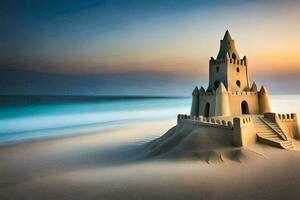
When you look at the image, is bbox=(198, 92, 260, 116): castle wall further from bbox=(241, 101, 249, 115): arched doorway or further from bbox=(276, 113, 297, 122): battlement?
bbox=(276, 113, 297, 122): battlement

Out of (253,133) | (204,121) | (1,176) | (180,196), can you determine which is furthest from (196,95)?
(1,176)

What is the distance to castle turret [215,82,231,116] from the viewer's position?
1367 centimetres

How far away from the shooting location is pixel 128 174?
29.8ft

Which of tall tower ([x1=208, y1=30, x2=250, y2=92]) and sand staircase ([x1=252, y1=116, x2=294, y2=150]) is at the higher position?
tall tower ([x1=208, y1=30, x2=250, y2=92])

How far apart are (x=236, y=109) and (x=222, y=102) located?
1.14 m

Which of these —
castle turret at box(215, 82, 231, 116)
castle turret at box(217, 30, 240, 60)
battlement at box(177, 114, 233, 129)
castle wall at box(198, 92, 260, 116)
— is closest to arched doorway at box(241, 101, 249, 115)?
castle wall at box(198, 92, 260, 116)

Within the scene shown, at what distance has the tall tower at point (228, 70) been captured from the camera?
1479cm

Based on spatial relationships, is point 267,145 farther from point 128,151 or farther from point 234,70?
point 128,151

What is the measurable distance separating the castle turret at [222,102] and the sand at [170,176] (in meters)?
3.03

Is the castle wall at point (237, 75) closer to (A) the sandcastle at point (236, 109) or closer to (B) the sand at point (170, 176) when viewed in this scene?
(A) the sandcastle at point (236, 109)

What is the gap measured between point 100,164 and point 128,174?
321 centimetres

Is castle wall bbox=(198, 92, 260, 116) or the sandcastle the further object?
A: castle wall bbox=(198, 92, 260, 116)

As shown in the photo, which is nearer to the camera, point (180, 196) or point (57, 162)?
point (180, 196)

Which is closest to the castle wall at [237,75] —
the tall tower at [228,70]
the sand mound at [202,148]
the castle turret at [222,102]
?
the tall tower at [228,70]
